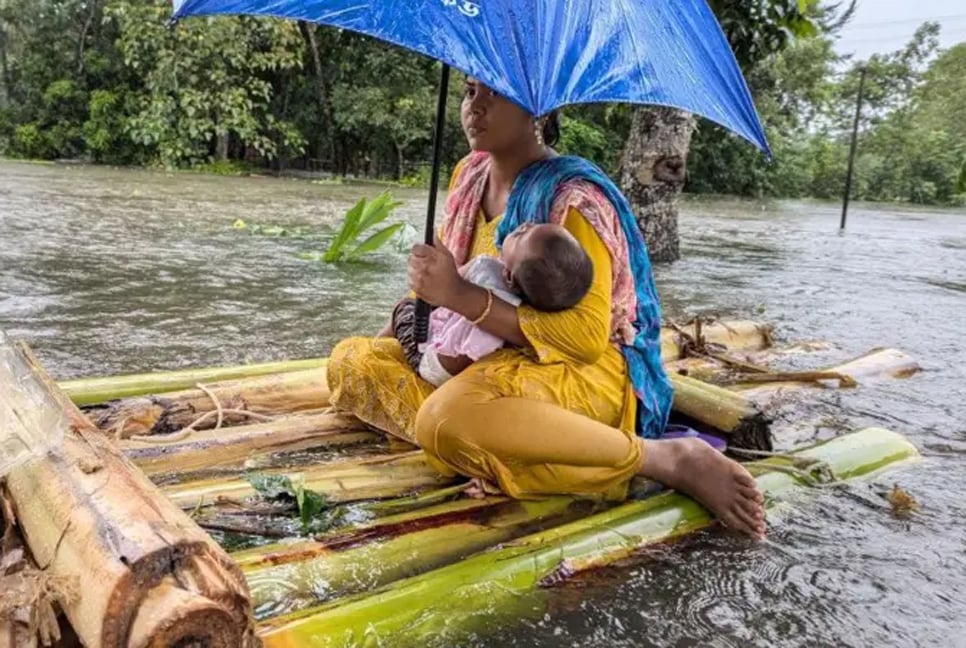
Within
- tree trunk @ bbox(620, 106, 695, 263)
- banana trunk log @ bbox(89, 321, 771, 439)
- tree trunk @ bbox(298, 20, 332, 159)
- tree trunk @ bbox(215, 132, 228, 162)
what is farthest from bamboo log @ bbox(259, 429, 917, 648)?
tree trunk @ bbox(215, 132, 228, 162)

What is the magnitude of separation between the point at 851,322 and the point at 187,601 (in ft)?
17.4

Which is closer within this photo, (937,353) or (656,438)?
(656,438)

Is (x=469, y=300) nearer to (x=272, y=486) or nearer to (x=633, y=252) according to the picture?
(x=633, y=252)

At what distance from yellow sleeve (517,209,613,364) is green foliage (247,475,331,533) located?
63 cm

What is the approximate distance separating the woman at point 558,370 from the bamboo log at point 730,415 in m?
0.37

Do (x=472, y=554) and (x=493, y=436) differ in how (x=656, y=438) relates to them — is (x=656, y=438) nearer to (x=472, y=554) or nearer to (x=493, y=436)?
(x=493, y=436)

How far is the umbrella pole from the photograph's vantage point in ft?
6.81

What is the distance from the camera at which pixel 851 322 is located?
18.6 ft

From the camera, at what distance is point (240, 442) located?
246cm

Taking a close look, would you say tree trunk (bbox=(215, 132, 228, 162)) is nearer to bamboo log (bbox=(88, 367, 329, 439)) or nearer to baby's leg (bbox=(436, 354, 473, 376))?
bamboo log (bbox=(88, 367, 329, 439))

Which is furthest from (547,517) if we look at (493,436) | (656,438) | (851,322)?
(851,322)

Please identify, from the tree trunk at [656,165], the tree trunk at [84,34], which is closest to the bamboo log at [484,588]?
the tree trunk at [656,165]

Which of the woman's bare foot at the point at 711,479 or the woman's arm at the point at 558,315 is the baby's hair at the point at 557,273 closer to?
the woman's arm at the point at 558,315

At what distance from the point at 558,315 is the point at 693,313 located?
3.73m
